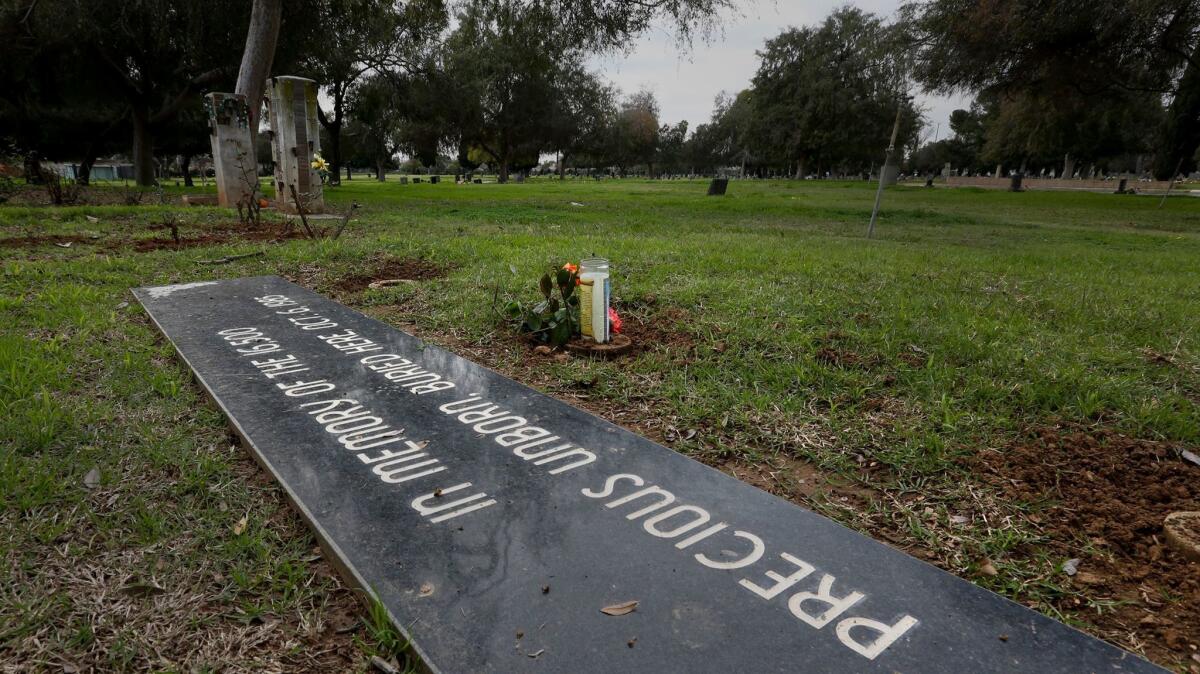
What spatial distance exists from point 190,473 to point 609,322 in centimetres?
224

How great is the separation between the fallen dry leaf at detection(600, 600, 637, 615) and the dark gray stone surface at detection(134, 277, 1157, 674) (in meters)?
0.01

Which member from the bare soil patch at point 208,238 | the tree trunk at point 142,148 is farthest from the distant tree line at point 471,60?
the bare soil patch at point 208,238

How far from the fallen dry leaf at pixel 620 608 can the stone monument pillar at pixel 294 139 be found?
1130cm

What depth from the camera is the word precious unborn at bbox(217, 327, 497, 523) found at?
199 cm

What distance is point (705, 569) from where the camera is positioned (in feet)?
5.55

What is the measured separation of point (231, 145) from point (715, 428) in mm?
11937

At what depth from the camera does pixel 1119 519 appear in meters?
2.06

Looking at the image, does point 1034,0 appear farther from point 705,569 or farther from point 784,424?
point 705,569

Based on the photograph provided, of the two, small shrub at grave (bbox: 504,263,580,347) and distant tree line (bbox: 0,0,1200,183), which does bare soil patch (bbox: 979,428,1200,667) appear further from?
distant tree line (bbox: 0,0,1200,183)

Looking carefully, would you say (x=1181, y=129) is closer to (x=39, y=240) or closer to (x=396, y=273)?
(x=396, y=273)

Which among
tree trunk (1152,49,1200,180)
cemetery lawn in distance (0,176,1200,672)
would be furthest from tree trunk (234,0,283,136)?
tree trunk (1152,49,1200,180)

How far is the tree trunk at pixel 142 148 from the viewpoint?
19141 mm

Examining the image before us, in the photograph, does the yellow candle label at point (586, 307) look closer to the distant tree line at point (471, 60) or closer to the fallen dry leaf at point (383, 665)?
the fallen dry leaf at point (383, 665)

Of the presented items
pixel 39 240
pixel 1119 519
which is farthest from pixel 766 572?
pixel 39 240
